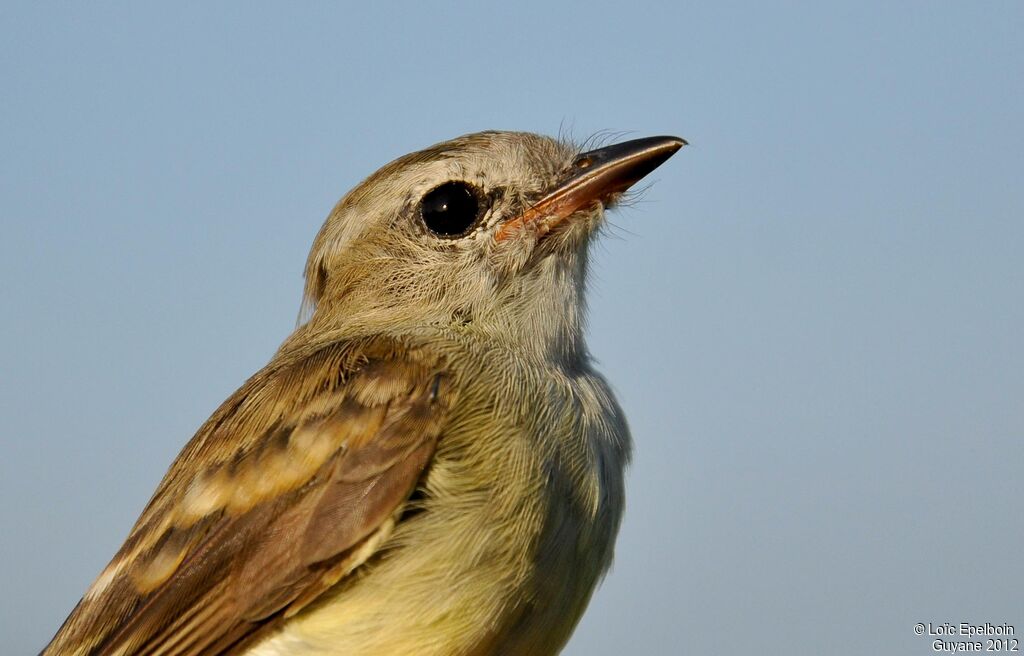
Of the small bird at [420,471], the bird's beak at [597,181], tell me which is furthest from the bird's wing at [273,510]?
the bird's beak at [597,181]

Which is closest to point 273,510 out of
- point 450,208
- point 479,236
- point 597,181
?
point 479,236

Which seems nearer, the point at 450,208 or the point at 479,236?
the point at 479,236

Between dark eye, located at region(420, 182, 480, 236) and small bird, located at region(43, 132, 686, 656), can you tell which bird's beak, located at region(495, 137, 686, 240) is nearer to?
small bird, located at region(43, 132, 686, 656)

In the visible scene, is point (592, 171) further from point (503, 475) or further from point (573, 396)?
point (503, 475)

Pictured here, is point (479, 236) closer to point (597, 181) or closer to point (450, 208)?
point (450, 208)

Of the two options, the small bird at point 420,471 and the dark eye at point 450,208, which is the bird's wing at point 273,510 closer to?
the small bird at point 420,471

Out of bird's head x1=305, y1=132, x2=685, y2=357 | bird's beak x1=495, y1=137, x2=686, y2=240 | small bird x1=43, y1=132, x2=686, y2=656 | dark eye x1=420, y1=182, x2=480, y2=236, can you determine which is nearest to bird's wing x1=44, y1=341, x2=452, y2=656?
small bird x1=43, y1=132, x2=686, y2=656
